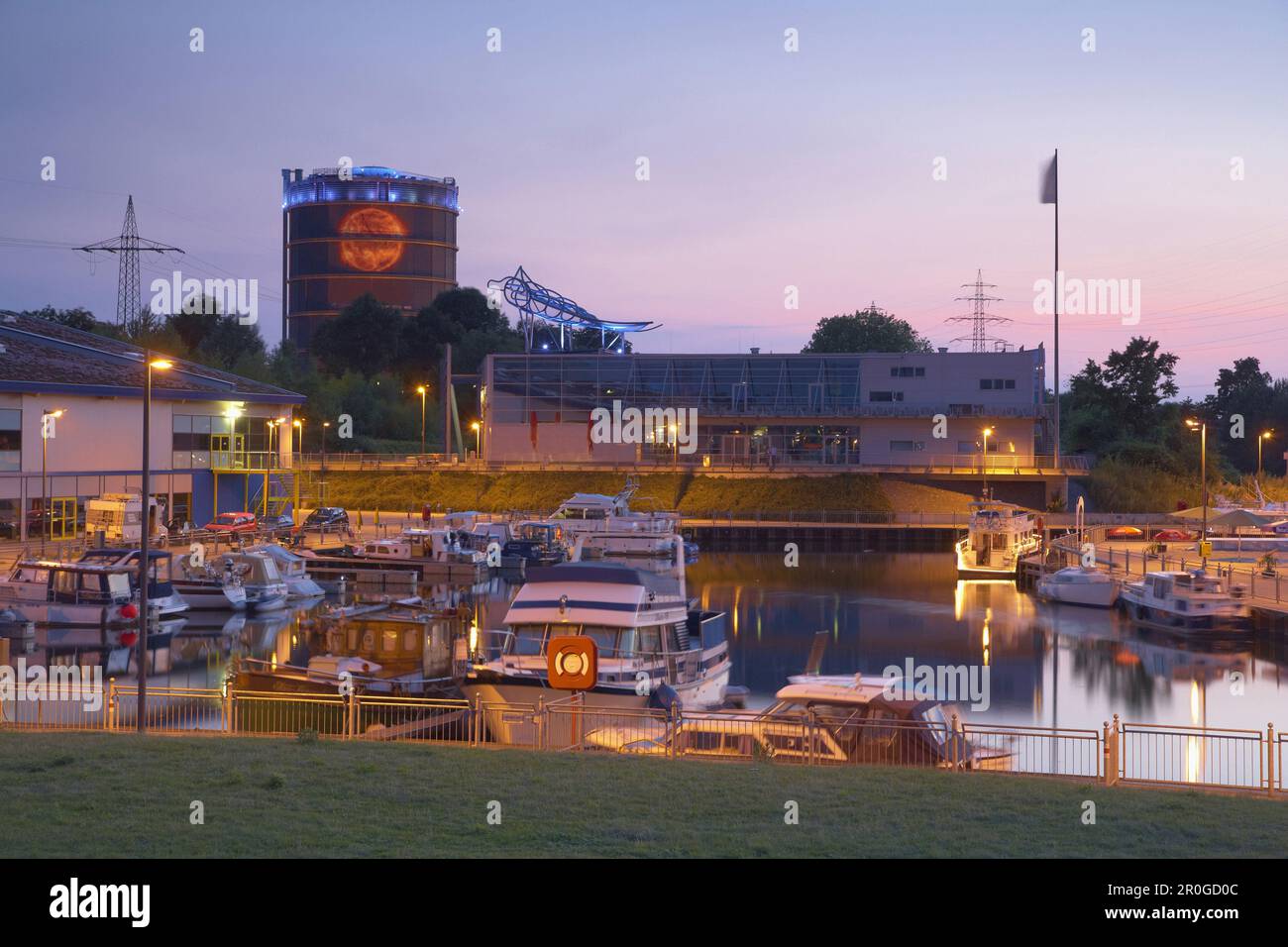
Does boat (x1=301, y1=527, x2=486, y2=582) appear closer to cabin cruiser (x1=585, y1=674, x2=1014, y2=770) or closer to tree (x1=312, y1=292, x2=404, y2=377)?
cabin cruiser (x1=585, y1=674, x2=1014, y2=770)

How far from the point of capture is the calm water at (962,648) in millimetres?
34469

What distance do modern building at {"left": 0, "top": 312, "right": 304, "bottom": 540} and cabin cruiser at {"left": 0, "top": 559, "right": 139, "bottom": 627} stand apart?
11.7 m

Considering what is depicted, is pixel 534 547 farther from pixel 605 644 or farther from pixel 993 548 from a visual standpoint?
pixel 605 644

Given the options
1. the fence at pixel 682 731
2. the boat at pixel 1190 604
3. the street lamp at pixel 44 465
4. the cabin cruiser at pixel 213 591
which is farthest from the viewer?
the street lamp at pixel 44 465

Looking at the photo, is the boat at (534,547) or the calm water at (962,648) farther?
the boat at (534,547)

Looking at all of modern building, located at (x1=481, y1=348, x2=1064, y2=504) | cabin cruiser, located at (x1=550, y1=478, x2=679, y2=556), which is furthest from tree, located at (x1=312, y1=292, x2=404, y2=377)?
cabin cruiser, located at (x1=550, y1=478, x2=679, y2=556)

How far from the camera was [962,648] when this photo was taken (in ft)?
141

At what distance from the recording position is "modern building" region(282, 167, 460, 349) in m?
136

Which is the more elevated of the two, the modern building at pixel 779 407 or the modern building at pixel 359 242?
the modern building at pixel 359 242

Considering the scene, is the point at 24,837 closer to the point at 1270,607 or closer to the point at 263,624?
the point at 263,624

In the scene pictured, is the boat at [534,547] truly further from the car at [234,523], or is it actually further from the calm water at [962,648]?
the car at [234,523]

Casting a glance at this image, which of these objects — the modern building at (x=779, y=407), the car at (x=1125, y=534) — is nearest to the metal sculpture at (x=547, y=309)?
the modern building at (x=779, y=407)

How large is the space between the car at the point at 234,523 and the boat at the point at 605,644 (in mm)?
36178

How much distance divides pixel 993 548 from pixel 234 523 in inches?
1460
